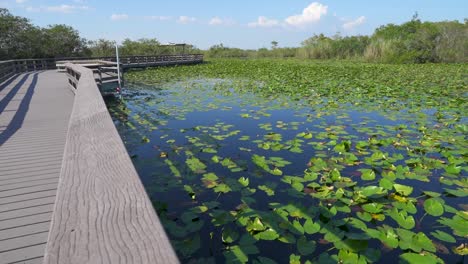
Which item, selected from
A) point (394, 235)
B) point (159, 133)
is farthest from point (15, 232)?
point (159, 133)

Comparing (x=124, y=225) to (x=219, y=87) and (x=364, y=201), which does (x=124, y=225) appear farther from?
(x=219, y=87)

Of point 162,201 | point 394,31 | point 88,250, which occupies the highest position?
point 394,31

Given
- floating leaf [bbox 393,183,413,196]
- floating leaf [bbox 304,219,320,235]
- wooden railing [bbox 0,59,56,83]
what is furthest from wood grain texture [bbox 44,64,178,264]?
wooden railing [bbox 0,59,56,83]

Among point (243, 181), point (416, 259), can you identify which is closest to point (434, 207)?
point (416, 259)

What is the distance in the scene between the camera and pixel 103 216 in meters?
1.03

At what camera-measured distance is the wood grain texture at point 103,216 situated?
0.84 m

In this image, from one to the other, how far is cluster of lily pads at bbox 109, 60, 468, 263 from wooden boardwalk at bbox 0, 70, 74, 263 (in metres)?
1.02

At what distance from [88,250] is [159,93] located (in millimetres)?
10338

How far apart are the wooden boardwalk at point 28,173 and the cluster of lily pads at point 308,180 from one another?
3.36ft

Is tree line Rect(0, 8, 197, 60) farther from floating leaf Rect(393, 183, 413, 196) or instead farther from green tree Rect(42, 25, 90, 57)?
floating leaf Rect(393, 183, 413, 196)

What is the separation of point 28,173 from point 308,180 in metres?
3.21

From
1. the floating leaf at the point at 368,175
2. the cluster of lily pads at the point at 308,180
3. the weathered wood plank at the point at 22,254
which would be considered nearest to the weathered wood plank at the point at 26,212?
the weathered wood plank at the point at 22,254

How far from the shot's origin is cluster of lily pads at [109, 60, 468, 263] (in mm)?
2441

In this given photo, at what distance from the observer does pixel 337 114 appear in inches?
286
